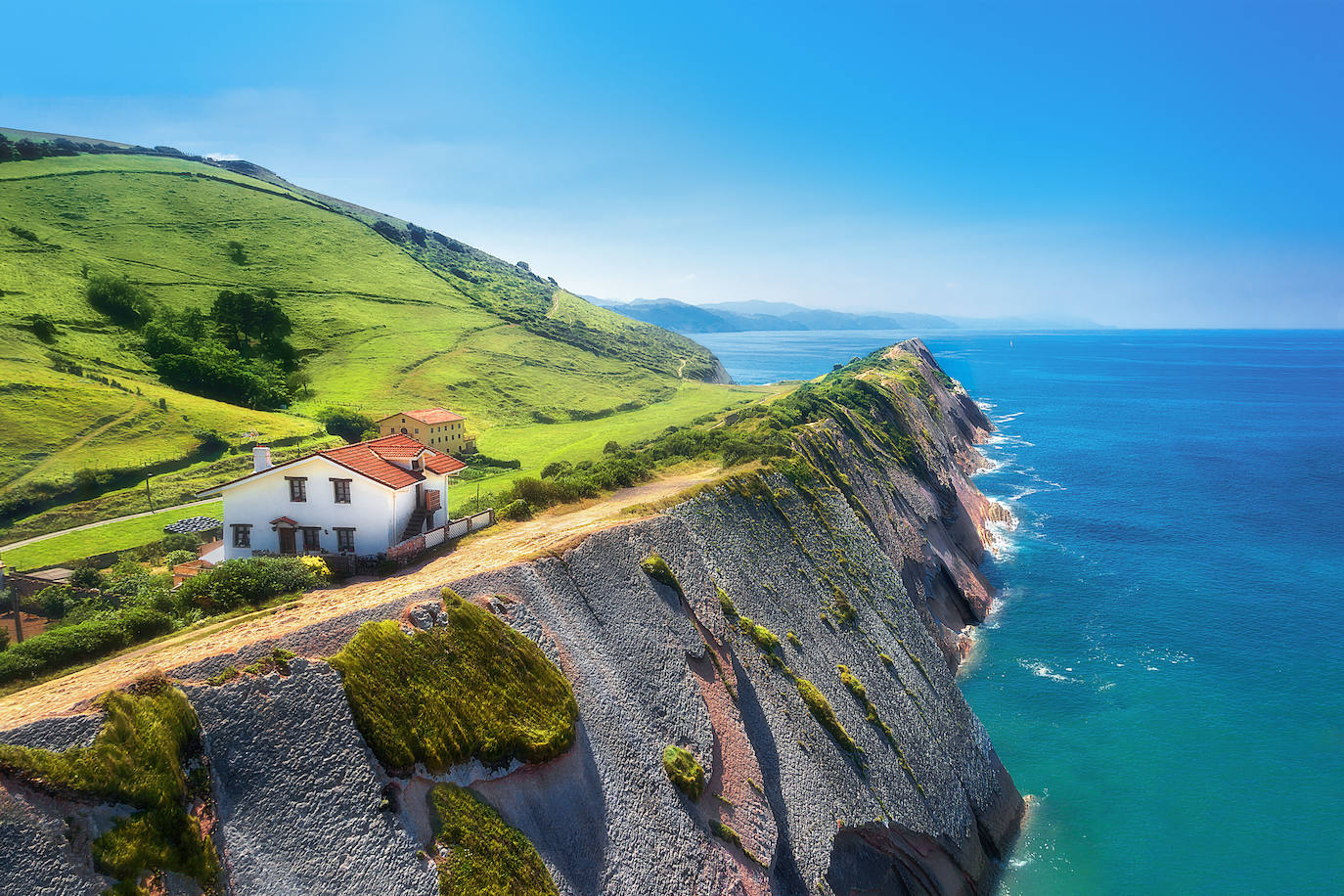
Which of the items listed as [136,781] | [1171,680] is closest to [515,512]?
[136,781]

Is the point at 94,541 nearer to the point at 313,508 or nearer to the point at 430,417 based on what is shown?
the point at 313,508

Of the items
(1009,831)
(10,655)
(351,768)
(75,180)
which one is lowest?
(1009,831)

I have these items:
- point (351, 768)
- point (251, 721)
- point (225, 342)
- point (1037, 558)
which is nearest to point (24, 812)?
point (251, 721)

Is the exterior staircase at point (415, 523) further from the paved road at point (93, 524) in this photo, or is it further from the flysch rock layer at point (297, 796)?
the paved road at point (93, 524)

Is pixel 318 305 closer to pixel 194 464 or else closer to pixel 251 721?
pixel 194 464

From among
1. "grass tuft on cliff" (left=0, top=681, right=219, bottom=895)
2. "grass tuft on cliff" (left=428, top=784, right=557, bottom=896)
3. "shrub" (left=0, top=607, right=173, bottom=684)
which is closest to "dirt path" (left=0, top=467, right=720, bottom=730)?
"shrub" (left=0, top=607, right=173, bottom=684)

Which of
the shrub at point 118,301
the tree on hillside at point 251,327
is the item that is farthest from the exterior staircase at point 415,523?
the shrub at point 118,301
